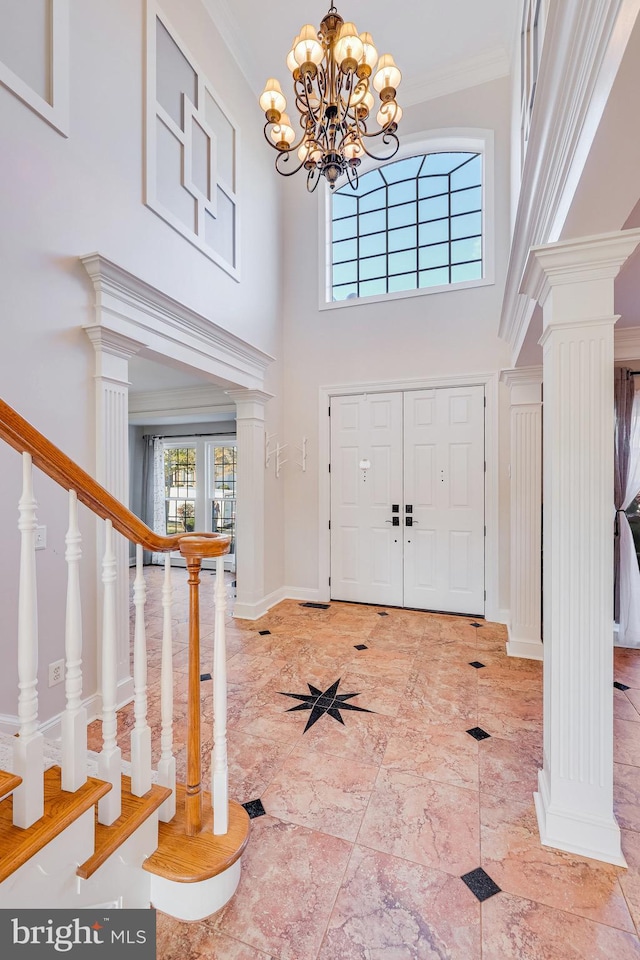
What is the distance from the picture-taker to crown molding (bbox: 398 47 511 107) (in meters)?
3.96

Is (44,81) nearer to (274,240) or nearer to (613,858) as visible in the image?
(274,240)

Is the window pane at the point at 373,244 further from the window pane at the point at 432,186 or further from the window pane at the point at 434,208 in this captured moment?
the window pane at the point at 432,186

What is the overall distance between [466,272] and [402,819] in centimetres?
450

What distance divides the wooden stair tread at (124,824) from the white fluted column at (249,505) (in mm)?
2786

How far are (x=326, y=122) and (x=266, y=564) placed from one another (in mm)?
3635

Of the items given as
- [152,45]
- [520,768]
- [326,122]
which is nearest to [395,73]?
[326,122]

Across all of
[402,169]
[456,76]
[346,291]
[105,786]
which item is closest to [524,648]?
[105,786]

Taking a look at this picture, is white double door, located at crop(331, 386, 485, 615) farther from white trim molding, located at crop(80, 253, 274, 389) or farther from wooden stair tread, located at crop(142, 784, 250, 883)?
wooden stair tread, located at crop(142, 784, 250, 883)

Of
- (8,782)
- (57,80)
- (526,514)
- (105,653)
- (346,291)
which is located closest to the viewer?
(8,782)

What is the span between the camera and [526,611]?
3.29 meters

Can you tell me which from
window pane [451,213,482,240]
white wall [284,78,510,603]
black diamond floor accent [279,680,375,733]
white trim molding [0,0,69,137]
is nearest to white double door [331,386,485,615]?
white wall [284,78,510,603]

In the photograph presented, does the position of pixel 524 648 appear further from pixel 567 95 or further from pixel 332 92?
pixel 332 92

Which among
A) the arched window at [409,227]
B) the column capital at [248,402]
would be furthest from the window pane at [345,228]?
the column capital at [248,402]

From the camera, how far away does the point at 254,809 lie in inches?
70.0
